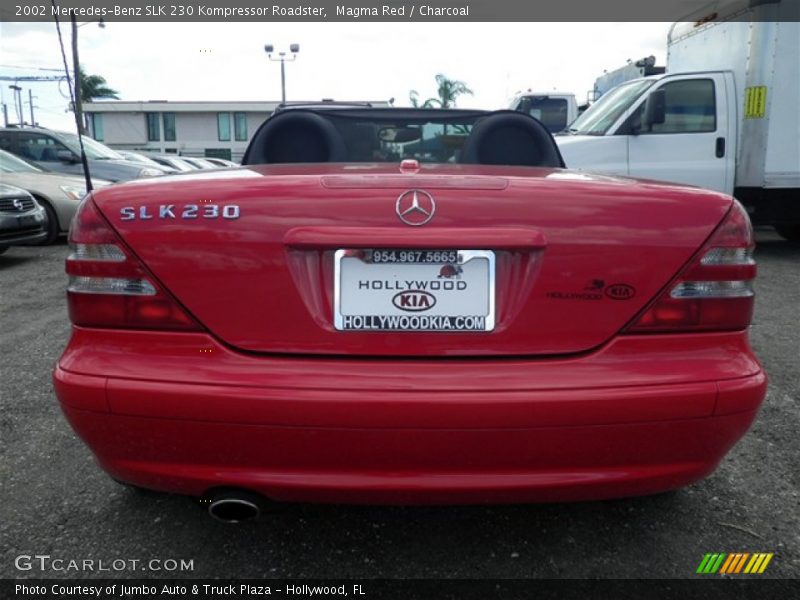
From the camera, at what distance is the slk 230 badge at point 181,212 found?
1.65 meters

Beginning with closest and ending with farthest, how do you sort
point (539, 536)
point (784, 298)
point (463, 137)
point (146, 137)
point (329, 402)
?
point (329, 402) → point (539, 536) → point (463, 137) → point (784, 298) → point (146, 137)

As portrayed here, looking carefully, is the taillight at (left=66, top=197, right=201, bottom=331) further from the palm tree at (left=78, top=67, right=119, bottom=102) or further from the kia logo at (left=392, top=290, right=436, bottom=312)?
the palm tree at (left=78, top=67, right=119, bottom=102)

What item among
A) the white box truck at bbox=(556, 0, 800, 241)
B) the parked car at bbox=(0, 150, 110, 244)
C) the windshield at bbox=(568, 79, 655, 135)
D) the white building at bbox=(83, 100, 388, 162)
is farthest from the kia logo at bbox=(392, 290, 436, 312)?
the white building at bbox=(83, 100, 388, 162)

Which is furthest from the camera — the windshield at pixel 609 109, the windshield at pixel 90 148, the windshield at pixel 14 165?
the windshield at pixel 90 148

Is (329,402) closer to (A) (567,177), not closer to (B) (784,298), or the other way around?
(A) (567,177)

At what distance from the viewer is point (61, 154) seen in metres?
9.89

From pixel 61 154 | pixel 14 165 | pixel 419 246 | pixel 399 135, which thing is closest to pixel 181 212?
pixel 419 246

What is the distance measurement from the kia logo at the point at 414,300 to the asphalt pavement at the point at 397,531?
2.74 feet

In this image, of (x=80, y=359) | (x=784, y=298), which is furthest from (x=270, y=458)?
(x=784, y=298)

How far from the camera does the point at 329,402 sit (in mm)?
1554

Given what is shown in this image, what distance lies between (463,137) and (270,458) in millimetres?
2169

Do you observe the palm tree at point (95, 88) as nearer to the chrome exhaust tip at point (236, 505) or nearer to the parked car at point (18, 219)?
the parked car at point (18, 219)

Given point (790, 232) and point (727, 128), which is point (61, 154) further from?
point (790, 232)

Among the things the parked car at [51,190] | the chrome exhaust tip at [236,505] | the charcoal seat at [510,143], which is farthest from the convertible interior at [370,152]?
the parked car at [51,190]
